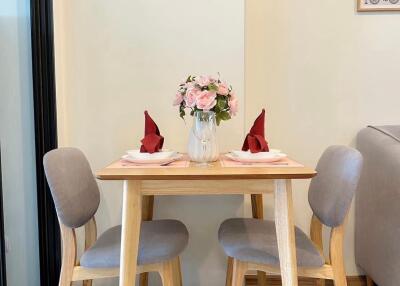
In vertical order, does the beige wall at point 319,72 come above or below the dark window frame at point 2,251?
above

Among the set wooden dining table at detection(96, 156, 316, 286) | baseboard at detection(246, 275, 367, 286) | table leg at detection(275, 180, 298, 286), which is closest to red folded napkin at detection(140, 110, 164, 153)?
wooden dining table at detection(96, 156, 316, 286)

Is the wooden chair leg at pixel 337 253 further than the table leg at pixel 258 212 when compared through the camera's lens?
No

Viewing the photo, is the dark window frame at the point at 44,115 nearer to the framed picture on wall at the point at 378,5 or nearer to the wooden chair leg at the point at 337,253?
the wooden chair leg at the point at 337,253

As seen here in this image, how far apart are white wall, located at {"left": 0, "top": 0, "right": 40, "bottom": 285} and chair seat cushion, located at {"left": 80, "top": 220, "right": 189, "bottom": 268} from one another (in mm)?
531

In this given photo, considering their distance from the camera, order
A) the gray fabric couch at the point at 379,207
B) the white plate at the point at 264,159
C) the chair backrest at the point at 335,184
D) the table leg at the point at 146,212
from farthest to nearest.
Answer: the table leg at the point at 146,212, the gray fabric couch at the point at 379,207, the white plate at the point at 264,159, the chair backrest at the point at 335,184

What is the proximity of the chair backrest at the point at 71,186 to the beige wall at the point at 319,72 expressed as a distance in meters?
0.97

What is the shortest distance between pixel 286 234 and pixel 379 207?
32.2 inches

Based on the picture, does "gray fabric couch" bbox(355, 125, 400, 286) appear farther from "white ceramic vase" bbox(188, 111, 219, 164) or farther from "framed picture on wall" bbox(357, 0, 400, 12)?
"white ceramic vase" bbox(188, 111, 219, 164)

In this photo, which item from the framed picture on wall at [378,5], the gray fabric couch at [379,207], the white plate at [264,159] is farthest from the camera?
the framed picture on wall at [378,5]

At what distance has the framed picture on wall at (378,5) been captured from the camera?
2021mm

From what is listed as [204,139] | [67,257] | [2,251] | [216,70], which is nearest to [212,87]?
[204,139]

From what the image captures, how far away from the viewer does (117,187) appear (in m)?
1.93

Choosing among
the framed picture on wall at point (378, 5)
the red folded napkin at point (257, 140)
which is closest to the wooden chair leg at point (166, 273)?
the red folded napkin at point (257, 140)

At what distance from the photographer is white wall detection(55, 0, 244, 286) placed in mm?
1868
